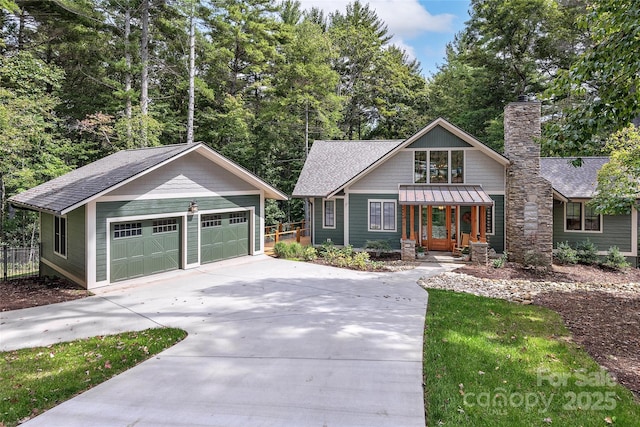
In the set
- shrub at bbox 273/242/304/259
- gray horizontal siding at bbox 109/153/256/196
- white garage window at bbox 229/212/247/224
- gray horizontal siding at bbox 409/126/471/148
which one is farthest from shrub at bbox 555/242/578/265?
gray horizontal siding at bbox 109/153/256/196

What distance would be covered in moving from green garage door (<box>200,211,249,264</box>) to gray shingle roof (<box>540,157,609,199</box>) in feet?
47.1

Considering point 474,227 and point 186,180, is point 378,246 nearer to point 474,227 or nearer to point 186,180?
point 474,227

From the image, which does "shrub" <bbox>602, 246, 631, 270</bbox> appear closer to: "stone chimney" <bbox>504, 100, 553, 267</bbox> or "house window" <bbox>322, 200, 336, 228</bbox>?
"stone chimney" <bbox>504, 100, 553, 267</bbox>

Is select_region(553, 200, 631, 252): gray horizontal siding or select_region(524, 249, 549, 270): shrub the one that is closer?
select_region(524, 249, 549, 270): shrub

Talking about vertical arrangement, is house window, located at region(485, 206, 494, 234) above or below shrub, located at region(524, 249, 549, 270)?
above

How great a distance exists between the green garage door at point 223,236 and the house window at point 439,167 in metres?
8.09

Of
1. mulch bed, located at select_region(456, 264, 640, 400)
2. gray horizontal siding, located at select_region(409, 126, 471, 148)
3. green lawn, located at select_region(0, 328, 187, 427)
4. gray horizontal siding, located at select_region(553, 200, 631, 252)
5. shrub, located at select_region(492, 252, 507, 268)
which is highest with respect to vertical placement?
gray horizontal siding, located at select_region(409, 126, 471, 148)

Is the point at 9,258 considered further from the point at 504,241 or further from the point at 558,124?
the point at 504,241

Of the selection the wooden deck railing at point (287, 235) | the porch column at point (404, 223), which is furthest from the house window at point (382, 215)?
the wooden deck railing at point (287, 235)

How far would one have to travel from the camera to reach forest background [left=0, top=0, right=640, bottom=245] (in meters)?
17.3

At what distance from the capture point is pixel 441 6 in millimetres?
16250

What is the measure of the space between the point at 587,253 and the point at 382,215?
8.94 meters

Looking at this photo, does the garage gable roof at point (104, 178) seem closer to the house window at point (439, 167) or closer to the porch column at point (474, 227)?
the house window at point (439, 167)

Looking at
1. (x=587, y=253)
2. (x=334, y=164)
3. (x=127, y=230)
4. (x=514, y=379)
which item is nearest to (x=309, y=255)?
(x=334, y=164)
